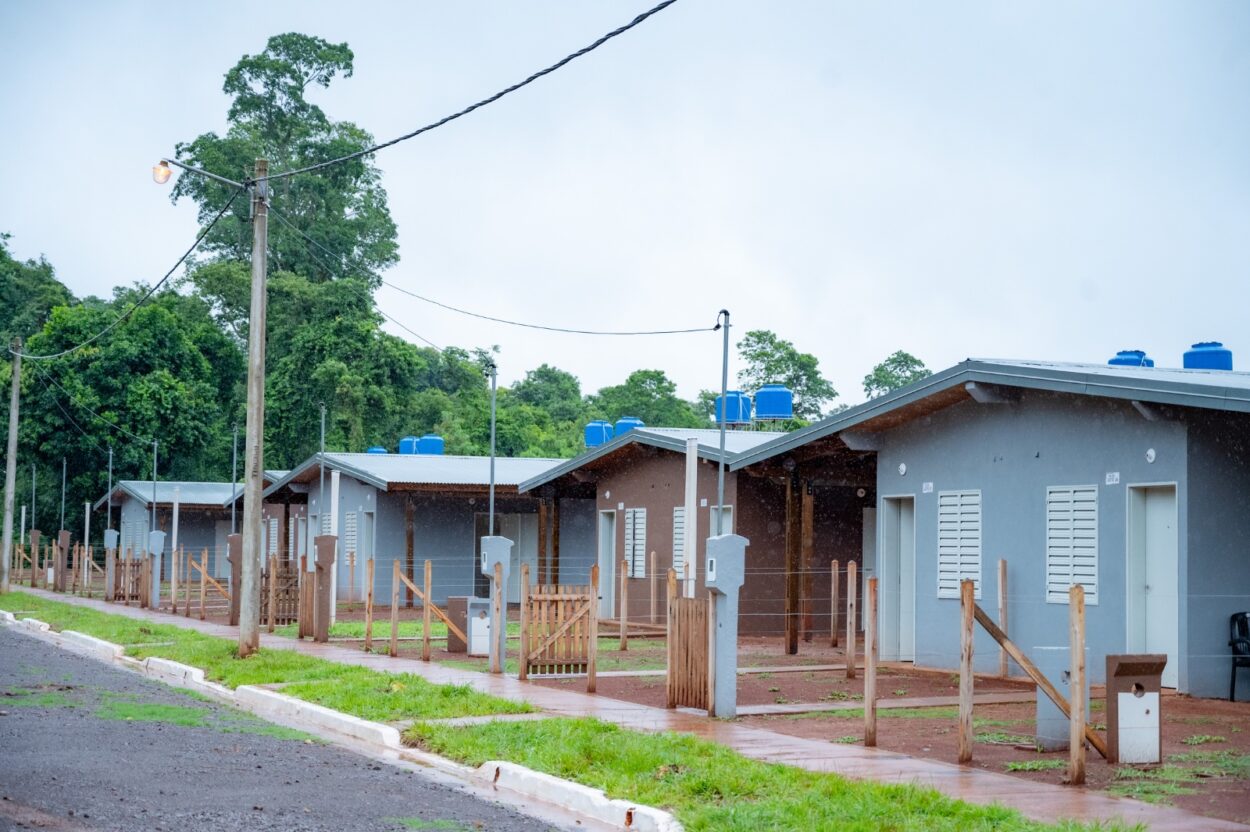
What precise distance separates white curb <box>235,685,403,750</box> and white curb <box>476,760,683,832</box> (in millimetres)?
2102

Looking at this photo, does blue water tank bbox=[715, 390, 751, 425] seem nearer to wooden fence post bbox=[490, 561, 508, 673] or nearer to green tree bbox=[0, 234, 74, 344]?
wooden fence post bbox=[490, 561, 508, 673]

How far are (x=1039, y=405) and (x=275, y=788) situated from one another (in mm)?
11882

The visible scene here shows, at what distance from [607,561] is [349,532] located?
35.4 ft

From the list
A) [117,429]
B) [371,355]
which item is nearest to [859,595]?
[371,355]

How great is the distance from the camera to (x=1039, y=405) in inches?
741

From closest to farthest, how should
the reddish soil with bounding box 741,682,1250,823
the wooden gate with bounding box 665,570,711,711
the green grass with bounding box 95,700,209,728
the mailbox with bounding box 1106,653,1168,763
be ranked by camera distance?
1. the reddish soil with bounding box 741,682,1250,823
2. the mailbox with bounding box 1106,653,1168,763
3. the green grass with bounding box 95,700,209,728
4. the wooden gate with bounding box 665,570,711,711

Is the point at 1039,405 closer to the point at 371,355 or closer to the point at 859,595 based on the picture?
the point at 859,595

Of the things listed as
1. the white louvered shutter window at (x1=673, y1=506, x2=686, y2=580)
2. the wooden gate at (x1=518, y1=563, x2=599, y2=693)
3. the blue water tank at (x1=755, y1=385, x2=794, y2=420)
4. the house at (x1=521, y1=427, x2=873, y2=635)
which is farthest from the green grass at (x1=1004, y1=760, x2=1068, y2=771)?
the blue water tank at (x1=755, y1=385, x2=794, y2=420)

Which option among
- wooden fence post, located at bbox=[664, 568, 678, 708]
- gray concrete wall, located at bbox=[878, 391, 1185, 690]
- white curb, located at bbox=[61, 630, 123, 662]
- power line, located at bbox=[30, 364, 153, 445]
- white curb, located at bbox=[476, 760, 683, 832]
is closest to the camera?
white curb, located at bbox=[476, 760, 683, 832]

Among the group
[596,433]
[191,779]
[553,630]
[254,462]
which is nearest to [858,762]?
[191,779]

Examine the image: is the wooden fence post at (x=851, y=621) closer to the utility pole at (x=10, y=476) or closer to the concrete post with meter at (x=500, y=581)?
the concrete post with meter at (x=500, y=581)

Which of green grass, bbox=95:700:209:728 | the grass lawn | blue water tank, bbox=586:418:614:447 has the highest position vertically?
blue water tank, bbox=586:418:614:447

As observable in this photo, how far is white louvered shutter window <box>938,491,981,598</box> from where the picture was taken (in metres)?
19.9

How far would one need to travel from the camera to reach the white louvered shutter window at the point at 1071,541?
17.8 m
